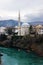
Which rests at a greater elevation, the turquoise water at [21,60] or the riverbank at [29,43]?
the turquoise water at [21,60]

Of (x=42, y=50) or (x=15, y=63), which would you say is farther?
(x=42, y=50)

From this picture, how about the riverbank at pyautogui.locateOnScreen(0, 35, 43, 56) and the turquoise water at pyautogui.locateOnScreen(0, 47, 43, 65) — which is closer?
the turquoise water at pyautogui.locateOnScreen(0, 47, 43, 65)

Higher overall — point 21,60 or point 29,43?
point 21,60

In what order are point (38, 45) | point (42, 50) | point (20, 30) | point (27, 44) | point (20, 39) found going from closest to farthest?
point (42, 50)
point (38, 45)
point (27, 44)
point (20, 39)
point (20, 30)

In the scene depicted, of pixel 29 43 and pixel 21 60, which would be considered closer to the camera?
pixel 21 60

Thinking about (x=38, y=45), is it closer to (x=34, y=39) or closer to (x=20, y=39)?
(x=34, y=39)

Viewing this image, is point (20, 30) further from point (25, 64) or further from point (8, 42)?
point (25, 64)

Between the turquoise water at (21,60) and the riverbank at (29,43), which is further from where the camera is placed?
the riverbank at (29,43)

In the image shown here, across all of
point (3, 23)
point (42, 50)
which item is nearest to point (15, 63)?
point (42, 50)

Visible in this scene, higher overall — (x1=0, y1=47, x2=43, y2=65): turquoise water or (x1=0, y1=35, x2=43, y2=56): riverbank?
(x1=0, y1=47, x2=43, y2=65): turquoise water

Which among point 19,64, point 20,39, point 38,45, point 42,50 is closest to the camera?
point 19,64
